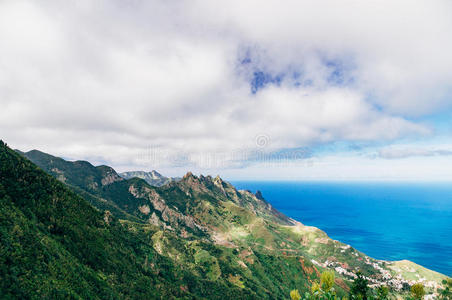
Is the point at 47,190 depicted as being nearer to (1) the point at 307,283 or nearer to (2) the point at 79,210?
(2) the point at 79,210

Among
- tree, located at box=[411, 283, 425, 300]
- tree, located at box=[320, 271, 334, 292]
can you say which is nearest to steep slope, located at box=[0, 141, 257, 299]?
tree, located at box=[320, 271, 334, 292]

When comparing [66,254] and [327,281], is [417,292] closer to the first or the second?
[327,281]

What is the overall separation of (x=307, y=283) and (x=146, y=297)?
481ft

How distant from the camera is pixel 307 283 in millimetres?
181625

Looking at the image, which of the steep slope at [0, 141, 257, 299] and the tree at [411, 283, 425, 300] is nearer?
the tree at [411, 283, 425, 300]

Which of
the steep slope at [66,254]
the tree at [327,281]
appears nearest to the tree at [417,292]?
the tree at [327,281]

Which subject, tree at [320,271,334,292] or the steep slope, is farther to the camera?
the steep slope

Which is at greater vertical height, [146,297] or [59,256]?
[59,256]

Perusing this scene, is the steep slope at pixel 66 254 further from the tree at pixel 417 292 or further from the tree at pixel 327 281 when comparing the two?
the tree at pixel 417 292

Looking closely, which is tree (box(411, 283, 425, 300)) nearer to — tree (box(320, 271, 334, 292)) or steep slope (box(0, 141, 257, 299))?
tree (box(320, 271, 334, 292))

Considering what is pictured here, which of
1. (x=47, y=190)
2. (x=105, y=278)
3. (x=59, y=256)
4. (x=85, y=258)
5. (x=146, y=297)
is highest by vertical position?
(x=47, y=190)

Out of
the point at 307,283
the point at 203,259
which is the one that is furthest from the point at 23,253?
the point at 307,283

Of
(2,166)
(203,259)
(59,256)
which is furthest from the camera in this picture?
(203,259)

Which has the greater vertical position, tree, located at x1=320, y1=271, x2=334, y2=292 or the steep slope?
tree, located at x1=320, y1=271, x2=334, y2=292
